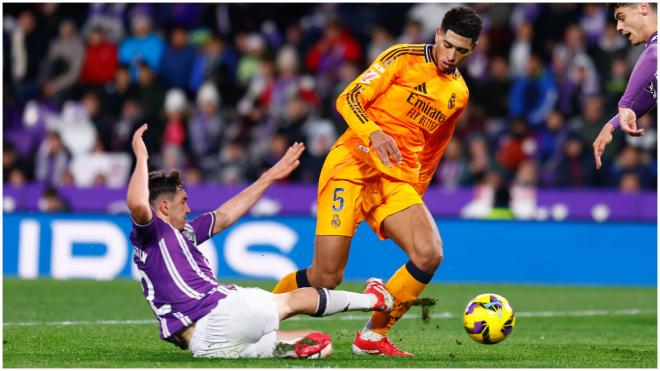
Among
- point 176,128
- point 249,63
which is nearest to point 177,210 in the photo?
point 176,128

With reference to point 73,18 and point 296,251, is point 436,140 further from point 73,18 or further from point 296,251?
point 73,18

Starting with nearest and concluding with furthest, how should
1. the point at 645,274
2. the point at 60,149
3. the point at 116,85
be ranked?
the point at 645,274 → the point at 60,149 → the point at 116,85

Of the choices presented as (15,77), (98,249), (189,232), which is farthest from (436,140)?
(15,77)

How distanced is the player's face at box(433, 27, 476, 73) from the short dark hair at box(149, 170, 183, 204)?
6.39 ft

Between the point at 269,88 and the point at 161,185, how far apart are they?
1117 cm

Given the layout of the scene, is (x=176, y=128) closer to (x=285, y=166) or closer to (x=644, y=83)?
(x=285, y=166)

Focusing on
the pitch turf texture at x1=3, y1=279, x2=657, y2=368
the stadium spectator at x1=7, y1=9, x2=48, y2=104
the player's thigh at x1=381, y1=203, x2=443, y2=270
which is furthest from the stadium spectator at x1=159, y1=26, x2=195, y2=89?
the player's thigh at x1=381, y1=203, x2=443, y2=270

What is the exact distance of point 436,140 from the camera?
8.27 meters

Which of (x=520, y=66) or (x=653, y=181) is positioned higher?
(x=520, y=66)

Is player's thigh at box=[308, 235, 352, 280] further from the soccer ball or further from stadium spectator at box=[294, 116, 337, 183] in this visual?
stadium spectator at box=[294, 116, 337, 183]

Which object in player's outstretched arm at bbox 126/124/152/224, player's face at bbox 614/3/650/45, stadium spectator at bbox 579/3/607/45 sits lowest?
player's outstretched arm at bbox 126/124/152/224

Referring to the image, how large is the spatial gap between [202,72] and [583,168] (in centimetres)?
599

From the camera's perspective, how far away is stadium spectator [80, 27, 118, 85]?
62.1 feet

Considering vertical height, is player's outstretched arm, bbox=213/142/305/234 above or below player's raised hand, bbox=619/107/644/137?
below
